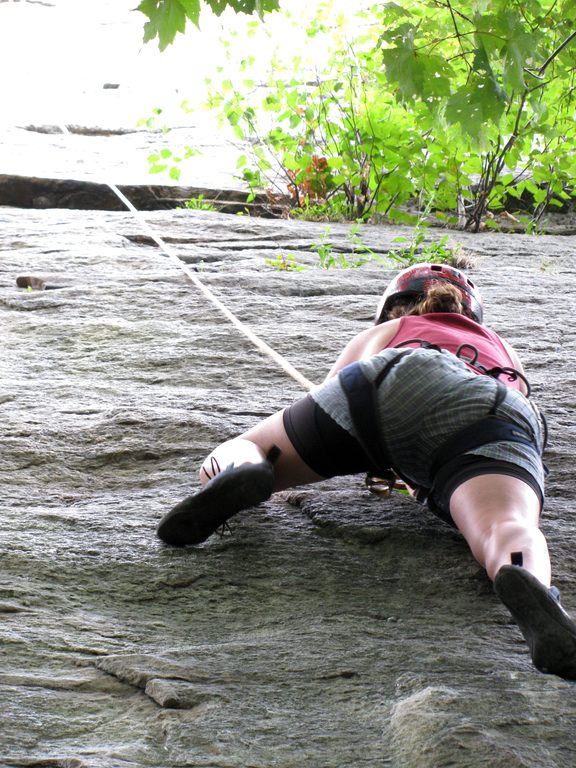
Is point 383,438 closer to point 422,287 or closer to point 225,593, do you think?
point 225,593

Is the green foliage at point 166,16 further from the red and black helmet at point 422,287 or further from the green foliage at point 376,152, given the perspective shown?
the green foliage at point 376,152

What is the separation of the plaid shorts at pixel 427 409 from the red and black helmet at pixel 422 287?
0.86m

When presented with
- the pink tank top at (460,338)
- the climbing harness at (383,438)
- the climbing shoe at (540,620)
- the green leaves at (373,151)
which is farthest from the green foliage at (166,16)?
the green leaves at (373,151)

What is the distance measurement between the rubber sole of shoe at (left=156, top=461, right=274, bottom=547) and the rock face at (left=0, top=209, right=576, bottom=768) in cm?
9

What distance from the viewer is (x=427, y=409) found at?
2.43m

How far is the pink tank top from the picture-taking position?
2.87 meters

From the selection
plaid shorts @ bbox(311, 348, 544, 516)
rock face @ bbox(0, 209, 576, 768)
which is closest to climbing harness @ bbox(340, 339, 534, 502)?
plaid shorts @ bbox(311, 348, 544, 516)

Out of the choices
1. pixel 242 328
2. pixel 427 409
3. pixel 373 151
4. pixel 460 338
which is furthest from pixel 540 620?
pixel 373 151

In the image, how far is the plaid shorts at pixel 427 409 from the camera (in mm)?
2396

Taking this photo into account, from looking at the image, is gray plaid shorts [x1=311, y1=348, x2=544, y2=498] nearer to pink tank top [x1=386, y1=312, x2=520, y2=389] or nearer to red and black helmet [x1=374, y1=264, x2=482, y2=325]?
pink tank top [x1=386, y1=312, x2=520, y2=389]

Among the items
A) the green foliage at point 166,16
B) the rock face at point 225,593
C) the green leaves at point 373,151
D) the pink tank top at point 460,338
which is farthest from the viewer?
the green leaves at point 373,151

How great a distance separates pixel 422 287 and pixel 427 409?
108cm

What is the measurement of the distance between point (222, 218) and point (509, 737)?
252 inches

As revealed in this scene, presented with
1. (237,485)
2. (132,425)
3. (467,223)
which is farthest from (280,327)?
(467,223)
